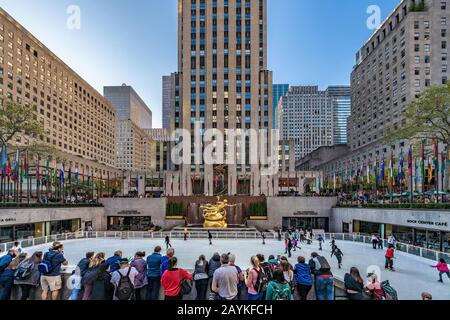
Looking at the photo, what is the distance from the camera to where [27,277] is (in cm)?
838

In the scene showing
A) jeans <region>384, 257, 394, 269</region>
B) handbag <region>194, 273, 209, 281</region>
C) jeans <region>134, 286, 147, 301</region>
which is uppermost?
→ handbag <region>194, 273, 209, 281</region>

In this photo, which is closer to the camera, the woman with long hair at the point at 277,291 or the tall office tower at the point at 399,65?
the woman with long hair at the point at 277,291

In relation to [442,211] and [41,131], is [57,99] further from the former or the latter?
[442,211]

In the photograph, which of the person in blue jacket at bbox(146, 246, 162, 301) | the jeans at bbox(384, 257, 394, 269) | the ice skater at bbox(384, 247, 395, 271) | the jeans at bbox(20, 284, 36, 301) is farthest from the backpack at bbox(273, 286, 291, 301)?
the jeans at bbox(384, 257, 394, 269)

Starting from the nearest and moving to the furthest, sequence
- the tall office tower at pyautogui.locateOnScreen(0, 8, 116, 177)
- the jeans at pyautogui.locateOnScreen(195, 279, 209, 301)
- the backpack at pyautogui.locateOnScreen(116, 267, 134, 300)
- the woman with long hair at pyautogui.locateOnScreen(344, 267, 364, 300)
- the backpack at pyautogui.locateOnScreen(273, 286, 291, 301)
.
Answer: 1. the backpack at pyautogui.locateOnScreen(273, 286, 291, 301)
2. the woman with long hair at pyautogui.locateOnScreen(344, 267, 364, 300)
3. the backpack at pyautogui.locateOnScreen(116, 267, 134, 300)
4. the jeans at pyautogui.locateOnScreen(195, 279, 209, 301)
5. the tall office tower at pyautogui.locateOnScreen(0, 8, 116, 177)

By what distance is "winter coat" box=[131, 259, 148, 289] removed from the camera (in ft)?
26.6

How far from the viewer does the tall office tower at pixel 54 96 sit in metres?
75.7

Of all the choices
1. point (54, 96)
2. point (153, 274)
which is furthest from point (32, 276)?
point (54, 96)

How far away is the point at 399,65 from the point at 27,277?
9403 centimetres

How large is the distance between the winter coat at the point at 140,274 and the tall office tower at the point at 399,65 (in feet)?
258

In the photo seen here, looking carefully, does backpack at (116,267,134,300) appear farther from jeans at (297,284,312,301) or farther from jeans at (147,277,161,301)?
jeans at (297,284,312,301)

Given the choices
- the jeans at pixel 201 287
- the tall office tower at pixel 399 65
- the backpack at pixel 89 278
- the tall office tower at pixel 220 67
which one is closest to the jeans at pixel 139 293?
the backpack at pixel 89 278

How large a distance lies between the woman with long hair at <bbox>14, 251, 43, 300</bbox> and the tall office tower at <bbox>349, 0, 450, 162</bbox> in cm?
8026

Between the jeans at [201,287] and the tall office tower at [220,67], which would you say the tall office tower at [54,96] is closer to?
the tall office tower at [220,67]
